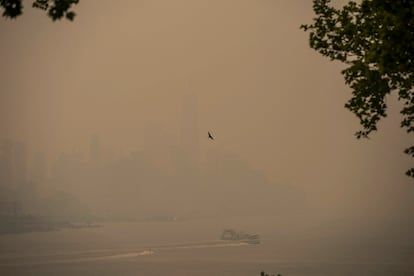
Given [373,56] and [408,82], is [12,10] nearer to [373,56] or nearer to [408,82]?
[373,56]

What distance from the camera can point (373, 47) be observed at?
89.4ft

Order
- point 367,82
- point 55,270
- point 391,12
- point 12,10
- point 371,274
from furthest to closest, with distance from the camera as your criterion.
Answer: point 55,270 → point 371,274 → point 367,82 → point 391,12 → point 12,10

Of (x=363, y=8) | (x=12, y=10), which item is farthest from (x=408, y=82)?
(x=12, y=10)

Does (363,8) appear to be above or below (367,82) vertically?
above

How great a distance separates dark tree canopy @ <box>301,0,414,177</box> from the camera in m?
26.5

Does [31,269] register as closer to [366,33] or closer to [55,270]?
[55,270]

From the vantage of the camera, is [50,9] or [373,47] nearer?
[50,9]

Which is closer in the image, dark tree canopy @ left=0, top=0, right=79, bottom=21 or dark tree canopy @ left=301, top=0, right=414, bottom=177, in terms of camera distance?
dark tree canopy @ left=0, top=0, right=79, bottom=21

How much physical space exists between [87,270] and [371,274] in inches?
2913

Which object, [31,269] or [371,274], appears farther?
→ [31,269]

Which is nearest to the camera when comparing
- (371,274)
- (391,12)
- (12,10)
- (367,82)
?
(12,10)

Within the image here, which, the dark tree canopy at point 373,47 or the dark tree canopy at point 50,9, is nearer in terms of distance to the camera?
the dark tree canopy at point 50,9

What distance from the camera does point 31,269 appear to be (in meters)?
196

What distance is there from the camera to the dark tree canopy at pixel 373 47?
26547mm
